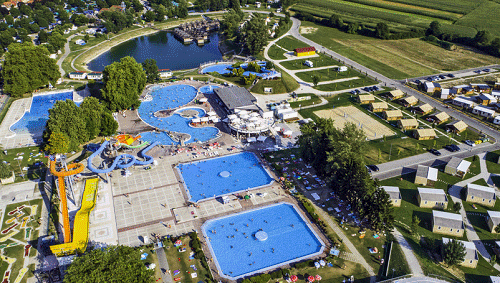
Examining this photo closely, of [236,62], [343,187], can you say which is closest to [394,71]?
[236,62]

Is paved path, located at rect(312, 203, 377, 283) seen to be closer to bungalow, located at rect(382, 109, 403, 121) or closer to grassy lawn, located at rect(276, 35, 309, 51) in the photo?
bungalow, located at rect(382, 109, 403, 121)

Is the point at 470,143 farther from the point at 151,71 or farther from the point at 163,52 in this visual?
the point at 163,52

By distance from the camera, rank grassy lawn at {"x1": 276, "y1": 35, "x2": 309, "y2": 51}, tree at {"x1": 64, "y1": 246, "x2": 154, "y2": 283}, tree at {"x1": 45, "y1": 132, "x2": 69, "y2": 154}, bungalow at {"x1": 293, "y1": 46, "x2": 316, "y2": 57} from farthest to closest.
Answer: grassy lawn at {"x1": 276, "y1": 35, "x2": 309, "y2": 51} → bungalow at {"x1": 293, "y1": 46, "x2": 316, "y2": 57} → tree at {"x1": 45, "y1": 132, "x2": 69, "y2": 154} → tree at {"x1": 64, "y1": 246, "x2": 154, "y2": 283}

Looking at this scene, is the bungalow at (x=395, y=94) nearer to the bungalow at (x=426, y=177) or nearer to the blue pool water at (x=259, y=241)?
the bungalow at (x=426, y=177)

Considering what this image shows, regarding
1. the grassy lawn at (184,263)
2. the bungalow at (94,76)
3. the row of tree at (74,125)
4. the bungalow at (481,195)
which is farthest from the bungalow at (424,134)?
the bungalow at (94,76)

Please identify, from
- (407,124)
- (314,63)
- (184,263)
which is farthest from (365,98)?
(184,263)

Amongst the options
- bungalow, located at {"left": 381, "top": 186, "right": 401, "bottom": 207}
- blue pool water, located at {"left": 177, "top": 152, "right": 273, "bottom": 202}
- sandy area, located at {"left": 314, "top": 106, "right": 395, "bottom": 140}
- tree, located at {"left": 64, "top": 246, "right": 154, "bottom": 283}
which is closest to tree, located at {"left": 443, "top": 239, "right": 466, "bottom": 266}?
bungalow, located at {"left": 381, "top": 186, "right": 401, "bottom": 207}
